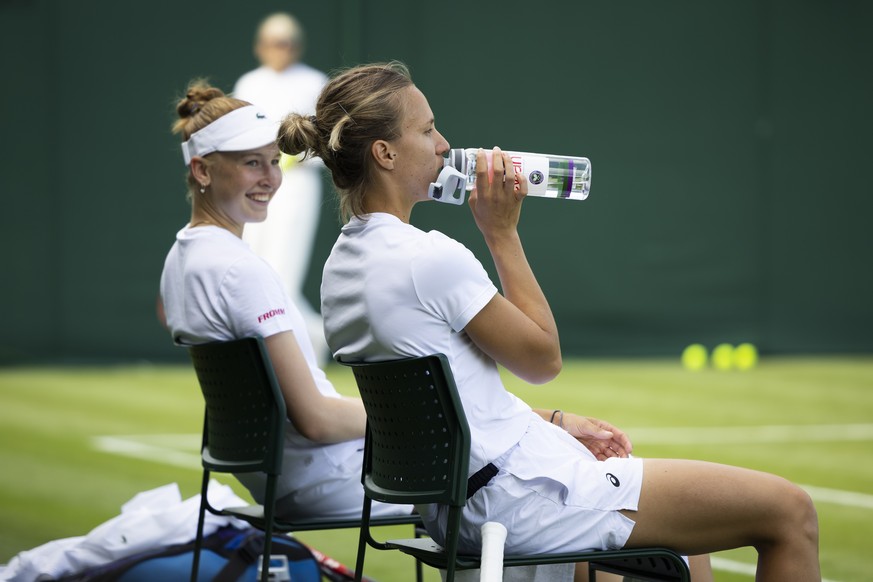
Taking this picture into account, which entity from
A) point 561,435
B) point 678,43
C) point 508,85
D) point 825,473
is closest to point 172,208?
point 508,85

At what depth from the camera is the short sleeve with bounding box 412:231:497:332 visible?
8.01ft

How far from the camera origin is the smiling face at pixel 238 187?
351 centimetres

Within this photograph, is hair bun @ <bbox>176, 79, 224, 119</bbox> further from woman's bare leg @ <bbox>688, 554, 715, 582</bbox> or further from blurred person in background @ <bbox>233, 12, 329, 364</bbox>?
blurred person in background @ <bbox>233, 12, 329, 364</bbox>

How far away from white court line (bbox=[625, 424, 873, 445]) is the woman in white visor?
11.6ft

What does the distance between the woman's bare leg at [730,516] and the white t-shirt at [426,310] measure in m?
0.30

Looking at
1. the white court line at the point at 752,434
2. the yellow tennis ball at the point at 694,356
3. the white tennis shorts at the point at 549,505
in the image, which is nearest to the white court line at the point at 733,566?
the white tennis shorts at the point at 549,505

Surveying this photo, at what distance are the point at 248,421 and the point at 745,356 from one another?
26.2 ft

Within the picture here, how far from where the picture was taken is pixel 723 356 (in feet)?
34.5

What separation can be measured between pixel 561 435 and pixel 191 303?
43.3 inches

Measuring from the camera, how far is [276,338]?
313cm

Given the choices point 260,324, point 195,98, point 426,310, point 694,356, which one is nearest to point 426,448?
point 426,310

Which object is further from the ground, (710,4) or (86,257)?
(710,4)

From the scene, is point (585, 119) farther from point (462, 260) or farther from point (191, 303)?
point (462, 260)

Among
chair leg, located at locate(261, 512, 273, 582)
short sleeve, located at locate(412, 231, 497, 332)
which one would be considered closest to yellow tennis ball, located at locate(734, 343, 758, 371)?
chair leg, located at locate(261, 512, 273, 582)
